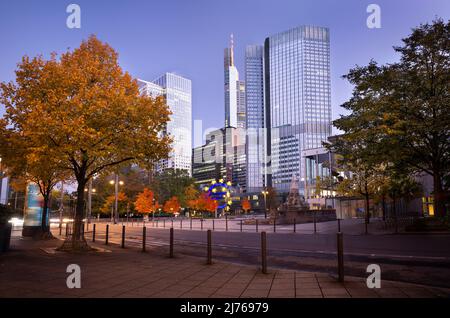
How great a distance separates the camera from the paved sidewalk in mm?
6215

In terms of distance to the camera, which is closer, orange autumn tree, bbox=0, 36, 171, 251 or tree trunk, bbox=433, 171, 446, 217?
orange autumn tree, bbox=0, 36, 171, 251

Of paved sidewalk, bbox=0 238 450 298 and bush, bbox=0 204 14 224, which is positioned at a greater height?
bush, bbox=0 204 14 224

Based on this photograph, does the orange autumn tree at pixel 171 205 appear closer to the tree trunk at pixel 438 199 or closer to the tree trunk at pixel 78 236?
the tree trunk at pixel 438 199

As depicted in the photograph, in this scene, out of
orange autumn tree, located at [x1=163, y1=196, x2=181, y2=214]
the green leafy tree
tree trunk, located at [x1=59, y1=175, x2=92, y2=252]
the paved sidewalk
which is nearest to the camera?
the paved sidewalk

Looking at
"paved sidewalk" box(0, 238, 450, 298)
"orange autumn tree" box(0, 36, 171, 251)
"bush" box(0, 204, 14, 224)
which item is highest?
"orange autumn tree" box(0, 36, 171, 251)

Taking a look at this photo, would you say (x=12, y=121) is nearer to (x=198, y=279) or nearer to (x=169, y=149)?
(x=169, y=149)

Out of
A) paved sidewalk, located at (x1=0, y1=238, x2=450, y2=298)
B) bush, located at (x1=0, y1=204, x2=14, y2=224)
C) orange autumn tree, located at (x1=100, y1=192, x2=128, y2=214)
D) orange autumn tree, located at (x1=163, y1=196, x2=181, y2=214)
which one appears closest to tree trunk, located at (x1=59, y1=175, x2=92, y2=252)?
bush, located at (x1=0, y1=204, x2=14, y2=224)

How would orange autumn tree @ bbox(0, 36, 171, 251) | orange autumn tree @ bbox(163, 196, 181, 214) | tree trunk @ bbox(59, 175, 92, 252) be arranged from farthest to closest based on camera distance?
1. orange autumn tree @ bbox(163, 196, 181, 214)
2. tree trunk @ bbox(59, 175, 92, 252)
3. orange autumn tree @ bbox(0, 36, 171, 251)

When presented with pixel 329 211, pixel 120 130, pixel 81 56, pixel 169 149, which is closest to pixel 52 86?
pixel 81 56

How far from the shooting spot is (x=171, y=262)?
10617 millimetres

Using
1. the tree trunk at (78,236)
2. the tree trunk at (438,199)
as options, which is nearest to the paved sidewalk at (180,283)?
Answer: the tree trunk at (78,236)

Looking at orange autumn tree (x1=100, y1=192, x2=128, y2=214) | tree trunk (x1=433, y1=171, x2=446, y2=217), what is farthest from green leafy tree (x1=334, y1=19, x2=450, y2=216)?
orange autumn tree (x1=100, y1=192, x2=128, y2=214)

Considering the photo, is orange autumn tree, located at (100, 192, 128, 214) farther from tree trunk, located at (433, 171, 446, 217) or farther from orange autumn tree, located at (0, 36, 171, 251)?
tree trunk, located at (433, 171, 446, 217)
